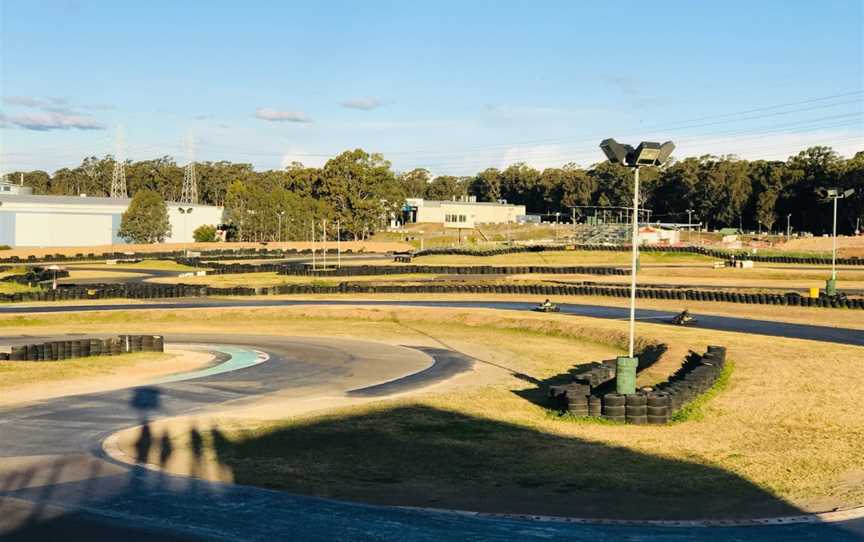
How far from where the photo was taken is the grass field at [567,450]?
15.6 m

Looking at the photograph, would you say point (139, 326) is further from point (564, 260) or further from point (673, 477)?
point (564, 260)

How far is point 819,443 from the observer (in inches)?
771

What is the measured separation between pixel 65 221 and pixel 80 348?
4444 inches

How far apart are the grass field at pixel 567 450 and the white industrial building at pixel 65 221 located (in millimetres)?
121065

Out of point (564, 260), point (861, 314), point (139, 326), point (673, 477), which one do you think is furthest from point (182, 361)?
point (564, 260)

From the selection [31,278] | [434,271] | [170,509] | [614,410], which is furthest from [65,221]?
[170,509]

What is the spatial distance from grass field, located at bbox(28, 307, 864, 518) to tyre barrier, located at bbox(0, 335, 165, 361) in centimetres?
1447

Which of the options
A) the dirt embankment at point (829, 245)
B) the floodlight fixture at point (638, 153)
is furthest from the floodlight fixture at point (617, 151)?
the dirt embankment at point (829, 245)

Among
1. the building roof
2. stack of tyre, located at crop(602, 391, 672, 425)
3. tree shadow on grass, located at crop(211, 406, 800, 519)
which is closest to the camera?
tree shadow on grass, located at crop(211, 406, 800, 519)

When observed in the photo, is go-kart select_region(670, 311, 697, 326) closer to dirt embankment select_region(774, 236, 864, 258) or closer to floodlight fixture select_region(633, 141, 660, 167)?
floodlight fixture select_region(633, 141, 660, 167)

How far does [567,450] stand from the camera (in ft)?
63.1

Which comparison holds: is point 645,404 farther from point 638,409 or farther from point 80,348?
point 80,348

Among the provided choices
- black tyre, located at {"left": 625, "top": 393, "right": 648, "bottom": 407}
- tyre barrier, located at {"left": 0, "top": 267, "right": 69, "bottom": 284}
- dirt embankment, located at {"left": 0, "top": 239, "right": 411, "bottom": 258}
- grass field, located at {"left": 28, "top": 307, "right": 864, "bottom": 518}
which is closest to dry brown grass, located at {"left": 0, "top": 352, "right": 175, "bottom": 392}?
grass field, located at {"left": 28, "top": 307, "right": 864, "bottom": 518}

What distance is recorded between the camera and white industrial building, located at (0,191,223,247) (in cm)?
13562
